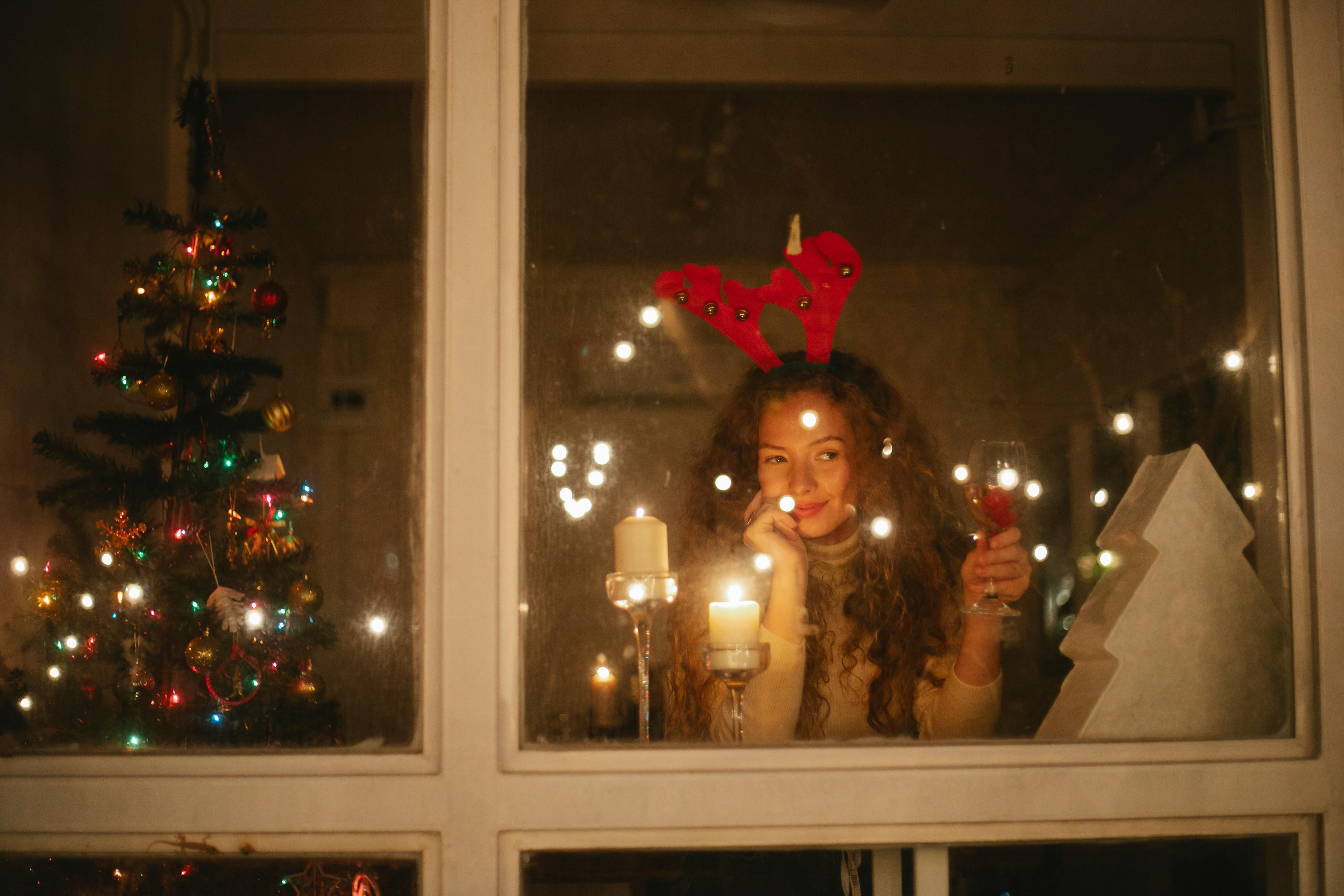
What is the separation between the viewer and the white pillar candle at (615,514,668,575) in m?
1.06

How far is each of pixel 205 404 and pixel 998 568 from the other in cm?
103

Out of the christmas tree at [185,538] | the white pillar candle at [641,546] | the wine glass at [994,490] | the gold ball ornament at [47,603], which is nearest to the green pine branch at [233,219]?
the christmas tree at [185,538]

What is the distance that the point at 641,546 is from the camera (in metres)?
1.09

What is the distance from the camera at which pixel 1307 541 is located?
0.96 metres

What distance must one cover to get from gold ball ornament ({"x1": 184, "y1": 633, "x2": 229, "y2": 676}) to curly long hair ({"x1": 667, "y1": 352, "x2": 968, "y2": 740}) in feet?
1.69

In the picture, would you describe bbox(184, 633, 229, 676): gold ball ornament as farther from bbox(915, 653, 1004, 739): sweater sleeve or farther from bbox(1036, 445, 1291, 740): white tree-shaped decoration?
bbox(1036, 445, 1291, 740): white tree-shaped decoration

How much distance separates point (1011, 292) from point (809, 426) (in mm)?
501

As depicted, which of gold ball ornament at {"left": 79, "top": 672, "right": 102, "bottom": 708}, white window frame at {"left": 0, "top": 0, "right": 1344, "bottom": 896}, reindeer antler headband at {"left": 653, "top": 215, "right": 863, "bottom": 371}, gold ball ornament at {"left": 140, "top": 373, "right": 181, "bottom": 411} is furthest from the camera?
reindeer antler headband at {"left": 653, "top": 215, "right": 863, "bottom": 371}

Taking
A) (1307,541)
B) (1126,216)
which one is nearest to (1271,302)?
(1307,541)

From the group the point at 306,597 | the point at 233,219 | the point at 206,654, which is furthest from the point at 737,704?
the point at 233,219

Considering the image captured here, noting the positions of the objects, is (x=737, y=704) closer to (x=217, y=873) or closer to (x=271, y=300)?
(x=217, y=873)

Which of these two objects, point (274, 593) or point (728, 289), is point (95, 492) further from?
point (728, 289)

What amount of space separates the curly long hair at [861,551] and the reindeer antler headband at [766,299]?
0.12ft

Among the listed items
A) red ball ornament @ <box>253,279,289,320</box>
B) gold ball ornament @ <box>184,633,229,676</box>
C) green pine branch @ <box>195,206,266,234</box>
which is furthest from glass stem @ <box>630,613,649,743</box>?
green pine branch @ <box>195,206,266,234</box>
